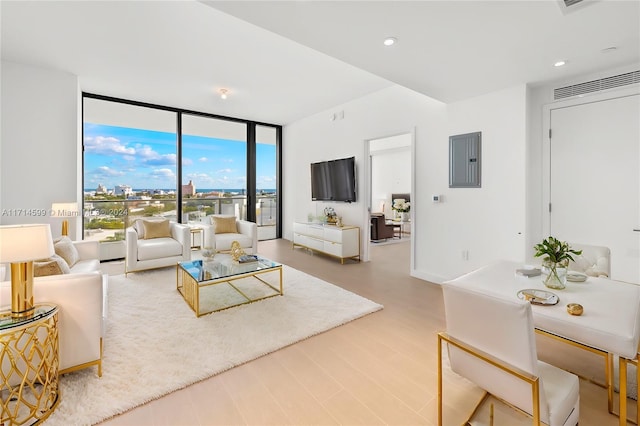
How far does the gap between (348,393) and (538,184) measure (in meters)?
3.32

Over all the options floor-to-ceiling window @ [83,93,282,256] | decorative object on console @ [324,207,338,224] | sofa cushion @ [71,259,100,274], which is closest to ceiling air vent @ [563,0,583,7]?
decorative object on console @ [324,207,338,224]

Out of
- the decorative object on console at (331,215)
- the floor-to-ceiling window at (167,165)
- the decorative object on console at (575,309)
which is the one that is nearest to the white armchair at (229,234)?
the floor-to-ceiling window at (167,165)

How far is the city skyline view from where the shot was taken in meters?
5.39

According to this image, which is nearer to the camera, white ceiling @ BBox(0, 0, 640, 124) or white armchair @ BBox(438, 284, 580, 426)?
white armchair @ BBox(438, 284, 580, 426)

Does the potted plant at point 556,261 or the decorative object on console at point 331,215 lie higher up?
the decorative object on console at point 331,215

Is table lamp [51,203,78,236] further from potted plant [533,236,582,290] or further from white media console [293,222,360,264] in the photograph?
potted plant [533,236,582,290]

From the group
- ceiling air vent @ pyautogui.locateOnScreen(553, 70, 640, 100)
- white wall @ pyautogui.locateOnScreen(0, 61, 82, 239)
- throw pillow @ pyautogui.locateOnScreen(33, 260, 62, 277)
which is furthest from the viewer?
white wall @ pyautogui.locateOnScreen(0, 61, 82, 239)

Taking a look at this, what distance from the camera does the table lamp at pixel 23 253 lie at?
5.25 ft

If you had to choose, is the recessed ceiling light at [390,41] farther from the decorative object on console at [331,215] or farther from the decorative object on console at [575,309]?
the decorative object on console at [331,215]

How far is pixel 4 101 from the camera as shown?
12.8 feet

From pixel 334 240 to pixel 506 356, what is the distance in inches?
162

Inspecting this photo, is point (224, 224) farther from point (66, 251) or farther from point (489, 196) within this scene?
point (489, 196)

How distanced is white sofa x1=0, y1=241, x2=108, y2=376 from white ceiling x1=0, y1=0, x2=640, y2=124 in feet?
6.80

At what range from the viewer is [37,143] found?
412 centimetres
